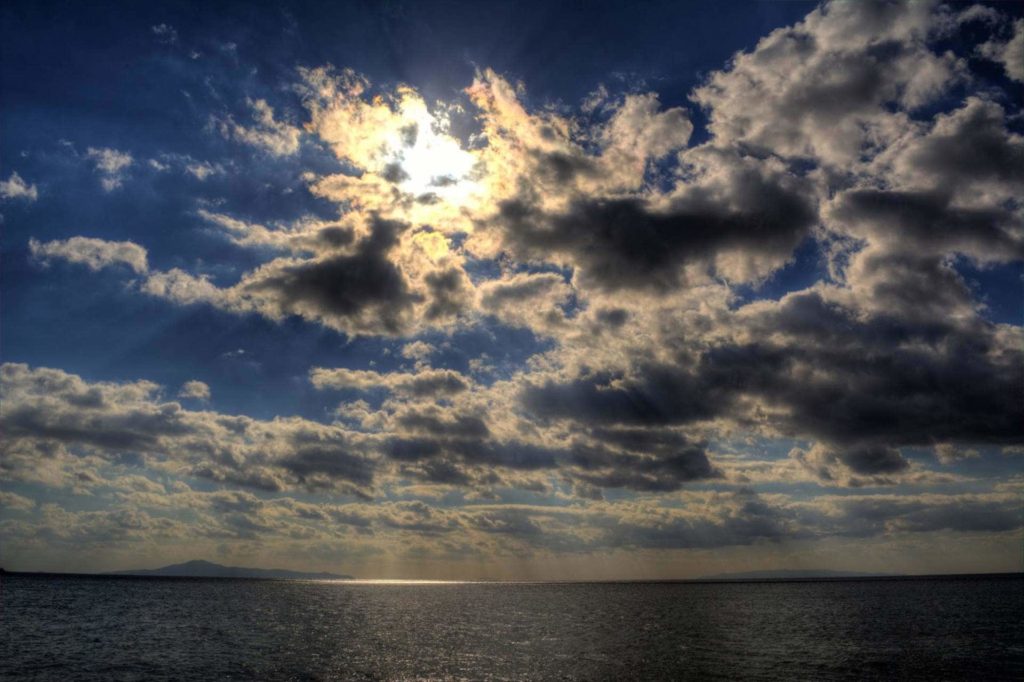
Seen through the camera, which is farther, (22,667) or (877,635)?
(877,635)

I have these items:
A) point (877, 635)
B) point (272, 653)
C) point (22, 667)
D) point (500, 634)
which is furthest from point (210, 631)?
point (877, 635)

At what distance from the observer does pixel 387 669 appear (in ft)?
218

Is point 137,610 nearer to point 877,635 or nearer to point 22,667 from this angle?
point 22,667

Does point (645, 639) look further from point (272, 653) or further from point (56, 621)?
point (56, 621)

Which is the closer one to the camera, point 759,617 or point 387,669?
point 387,669

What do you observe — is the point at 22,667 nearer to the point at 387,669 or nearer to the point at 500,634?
the point at 387,669

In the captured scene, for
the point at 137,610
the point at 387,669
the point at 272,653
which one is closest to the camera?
the point at 387,669

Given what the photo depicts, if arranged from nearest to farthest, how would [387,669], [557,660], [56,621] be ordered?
1. [387,669]
2. [557,660]
3. [56,621]

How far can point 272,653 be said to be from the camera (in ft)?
259

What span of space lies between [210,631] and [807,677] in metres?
90.6

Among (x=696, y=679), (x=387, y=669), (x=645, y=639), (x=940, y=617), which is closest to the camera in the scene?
(x=696, y=679)

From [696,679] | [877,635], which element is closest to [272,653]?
[696,679]

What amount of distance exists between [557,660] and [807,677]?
88.0 ft

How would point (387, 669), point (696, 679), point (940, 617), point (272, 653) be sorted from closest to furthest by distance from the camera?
point (696, 679) → point (387, 669) → point (272, 653) → point (940, 617)
